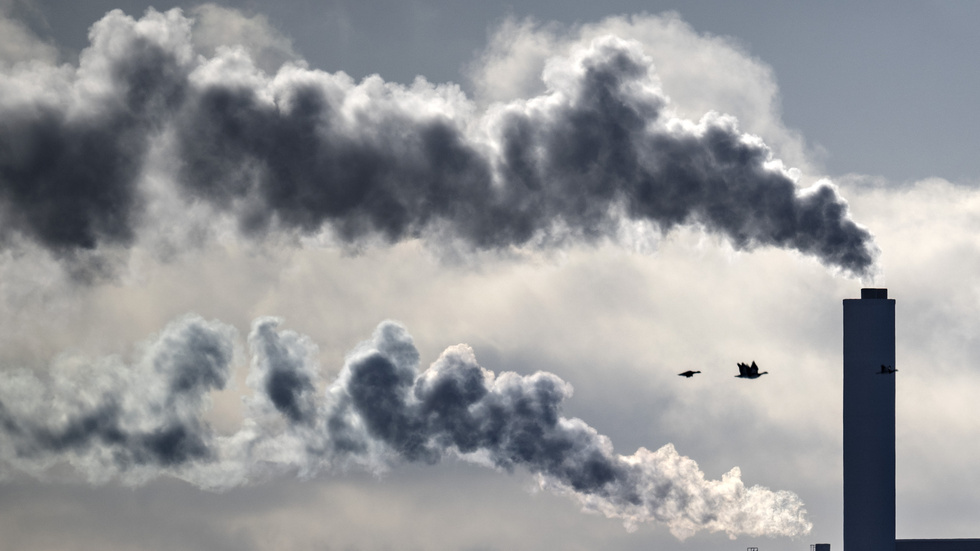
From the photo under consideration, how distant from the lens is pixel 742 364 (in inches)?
2921

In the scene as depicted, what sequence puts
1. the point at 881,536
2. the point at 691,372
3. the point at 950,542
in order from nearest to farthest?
the point at 691,372
the point at 881,536
the point at 950,542

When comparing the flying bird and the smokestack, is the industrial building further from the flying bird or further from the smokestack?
the flying bird

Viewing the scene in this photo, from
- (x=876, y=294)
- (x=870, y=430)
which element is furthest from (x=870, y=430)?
(x=876, y=294)

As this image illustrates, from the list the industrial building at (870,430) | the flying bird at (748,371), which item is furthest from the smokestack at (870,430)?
the flying bird at (748,371)

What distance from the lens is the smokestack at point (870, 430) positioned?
8206 cm

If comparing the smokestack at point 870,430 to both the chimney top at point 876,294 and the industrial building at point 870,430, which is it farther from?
the chimney top at point 876,294

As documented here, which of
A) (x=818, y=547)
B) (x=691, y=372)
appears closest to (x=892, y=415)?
(x=818, y=547)

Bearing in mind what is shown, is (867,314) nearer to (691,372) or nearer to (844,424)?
(844,424)

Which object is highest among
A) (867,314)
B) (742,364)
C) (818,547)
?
(867,314)

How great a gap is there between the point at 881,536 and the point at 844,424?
6.59 m

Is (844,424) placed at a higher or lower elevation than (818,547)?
higher

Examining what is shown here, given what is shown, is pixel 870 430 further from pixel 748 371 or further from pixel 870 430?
pixel 748 371

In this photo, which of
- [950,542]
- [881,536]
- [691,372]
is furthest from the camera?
[950,542]

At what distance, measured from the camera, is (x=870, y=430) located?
82.1 metres
